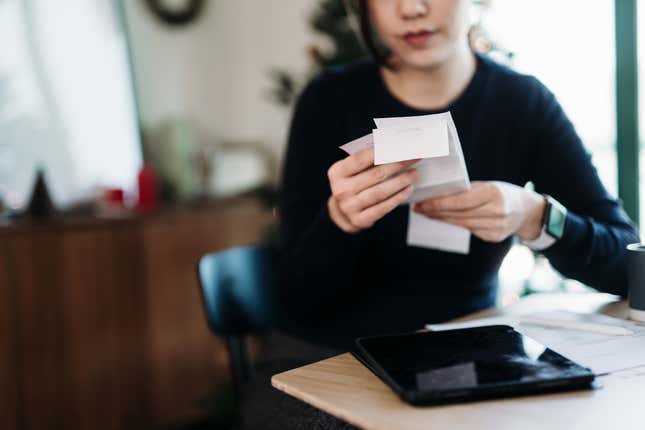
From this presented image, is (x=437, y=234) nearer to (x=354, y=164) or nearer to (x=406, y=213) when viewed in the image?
(x=406, y=213)

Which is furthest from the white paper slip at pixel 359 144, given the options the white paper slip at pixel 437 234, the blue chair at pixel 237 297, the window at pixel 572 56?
the window at pixel 572 56

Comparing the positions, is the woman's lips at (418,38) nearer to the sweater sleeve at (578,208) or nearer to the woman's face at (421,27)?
the woman's face at (421,27)

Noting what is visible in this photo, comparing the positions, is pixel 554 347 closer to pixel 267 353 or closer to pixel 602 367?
pixel 602 367

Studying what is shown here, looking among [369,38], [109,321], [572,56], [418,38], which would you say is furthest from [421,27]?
[109,321]

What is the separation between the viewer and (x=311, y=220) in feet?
4.16

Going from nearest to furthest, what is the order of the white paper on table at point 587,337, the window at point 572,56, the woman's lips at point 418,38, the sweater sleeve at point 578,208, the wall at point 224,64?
the white paper on table at point 587,337 → the sweater sleeve at point 578,208 → the woman's lips at point 418,38 → the window at point 572,56 → the wall at point 224,64

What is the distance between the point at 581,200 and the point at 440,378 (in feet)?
2.35

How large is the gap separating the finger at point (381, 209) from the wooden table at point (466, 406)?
28cm

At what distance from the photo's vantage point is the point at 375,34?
Answer: 1305mm

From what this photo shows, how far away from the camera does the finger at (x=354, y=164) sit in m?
0.87

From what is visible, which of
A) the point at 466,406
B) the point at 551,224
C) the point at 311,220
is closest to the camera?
the point at 466,406

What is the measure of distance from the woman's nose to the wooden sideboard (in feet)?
4.67

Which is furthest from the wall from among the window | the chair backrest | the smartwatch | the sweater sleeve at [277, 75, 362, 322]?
the smartwatch

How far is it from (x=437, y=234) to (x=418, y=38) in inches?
14.2
